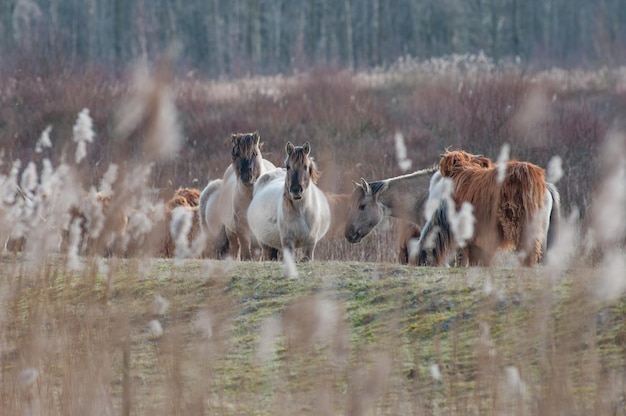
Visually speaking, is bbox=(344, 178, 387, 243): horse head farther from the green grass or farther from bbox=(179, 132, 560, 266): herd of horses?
the green grass

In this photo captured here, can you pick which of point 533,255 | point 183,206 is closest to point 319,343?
point 533,255

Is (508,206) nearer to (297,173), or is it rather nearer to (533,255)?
(533,255)

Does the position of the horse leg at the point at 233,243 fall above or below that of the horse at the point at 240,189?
below

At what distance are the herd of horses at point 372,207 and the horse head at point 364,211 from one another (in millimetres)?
10

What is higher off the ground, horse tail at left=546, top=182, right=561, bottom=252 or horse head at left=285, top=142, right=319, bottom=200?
horse head at left=285, top=142, right=319, bottom=200

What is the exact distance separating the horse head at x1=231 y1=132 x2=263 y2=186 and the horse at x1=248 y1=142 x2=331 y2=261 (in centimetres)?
20

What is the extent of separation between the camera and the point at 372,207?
11.6 metres

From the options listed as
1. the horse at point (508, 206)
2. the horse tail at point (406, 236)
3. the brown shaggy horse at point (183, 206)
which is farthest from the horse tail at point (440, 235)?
the brown shaggy horse at point (183, 206)

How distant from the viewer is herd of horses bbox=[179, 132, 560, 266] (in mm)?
8523

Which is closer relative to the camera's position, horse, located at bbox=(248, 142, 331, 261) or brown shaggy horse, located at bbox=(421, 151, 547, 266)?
brown shaggy horse, located at bbox=(421, 151, 547, 266)

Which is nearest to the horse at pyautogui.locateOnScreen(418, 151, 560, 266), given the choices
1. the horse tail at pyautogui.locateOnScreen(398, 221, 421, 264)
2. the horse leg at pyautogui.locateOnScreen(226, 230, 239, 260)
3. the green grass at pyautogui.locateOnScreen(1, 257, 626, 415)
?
the green grass at pyautogui.locateOnScreen(1, 257, 626, 415)

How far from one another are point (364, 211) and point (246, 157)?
1.32m

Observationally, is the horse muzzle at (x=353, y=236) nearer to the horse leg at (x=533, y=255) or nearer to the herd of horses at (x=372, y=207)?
the herd of horses at (x=372, y=207)

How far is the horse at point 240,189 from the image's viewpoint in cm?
1148
